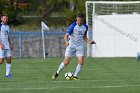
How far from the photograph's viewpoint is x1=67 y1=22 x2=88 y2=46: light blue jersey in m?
17.6

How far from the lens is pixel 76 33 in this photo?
17703 mm

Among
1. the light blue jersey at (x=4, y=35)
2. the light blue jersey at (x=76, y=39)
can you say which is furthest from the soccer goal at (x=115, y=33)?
the light blue jersey at (x=76, y=39)

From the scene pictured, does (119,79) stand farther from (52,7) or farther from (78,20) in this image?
(52,7)

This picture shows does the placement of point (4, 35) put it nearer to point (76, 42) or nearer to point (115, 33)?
point (76, 42)

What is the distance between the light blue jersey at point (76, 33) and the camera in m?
17.6

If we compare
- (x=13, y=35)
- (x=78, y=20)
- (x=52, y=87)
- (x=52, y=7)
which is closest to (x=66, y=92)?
(x=52, y=87)

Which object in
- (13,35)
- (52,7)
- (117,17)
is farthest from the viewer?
(52,7)

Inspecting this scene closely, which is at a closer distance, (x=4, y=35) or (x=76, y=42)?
(x=76, y=42)

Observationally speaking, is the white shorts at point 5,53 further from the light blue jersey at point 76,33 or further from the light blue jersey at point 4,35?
the light blue jersey at point 76,33

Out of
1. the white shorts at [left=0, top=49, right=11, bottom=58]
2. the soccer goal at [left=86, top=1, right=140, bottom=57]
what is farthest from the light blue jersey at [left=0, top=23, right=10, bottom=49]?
the soccer goal at [left=86, top=1, right=140, bottom=57]

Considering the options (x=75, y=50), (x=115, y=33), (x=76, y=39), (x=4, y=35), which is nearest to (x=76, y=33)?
(x=76, y=39)

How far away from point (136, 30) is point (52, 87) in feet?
60.3

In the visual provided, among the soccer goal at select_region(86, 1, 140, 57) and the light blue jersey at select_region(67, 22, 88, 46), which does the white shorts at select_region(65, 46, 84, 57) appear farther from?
the soccer goal at select_region(86, 1, 140, 57)

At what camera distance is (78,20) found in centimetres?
1739
